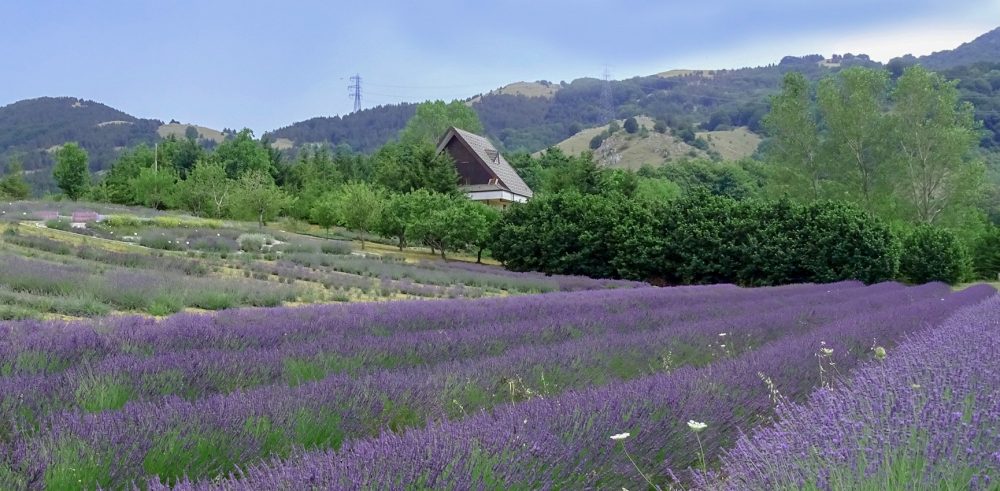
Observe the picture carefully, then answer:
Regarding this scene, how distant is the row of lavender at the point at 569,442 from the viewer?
181cm

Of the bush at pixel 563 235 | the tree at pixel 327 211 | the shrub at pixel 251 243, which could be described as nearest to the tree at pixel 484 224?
the bush at pixel 563 235

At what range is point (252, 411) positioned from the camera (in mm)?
2799

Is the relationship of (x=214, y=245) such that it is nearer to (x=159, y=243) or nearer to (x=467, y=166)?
(x=159, y=243)

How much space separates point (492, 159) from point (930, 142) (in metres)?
24.3

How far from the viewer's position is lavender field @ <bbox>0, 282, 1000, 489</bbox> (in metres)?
1.96

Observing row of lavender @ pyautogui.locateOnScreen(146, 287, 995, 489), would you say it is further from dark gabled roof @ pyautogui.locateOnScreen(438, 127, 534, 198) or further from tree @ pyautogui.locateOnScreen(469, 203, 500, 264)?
dark gabled roof @ pyautogui.locateOnScreen(438, 127, 534, 198)

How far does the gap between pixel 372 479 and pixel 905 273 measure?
29.2m

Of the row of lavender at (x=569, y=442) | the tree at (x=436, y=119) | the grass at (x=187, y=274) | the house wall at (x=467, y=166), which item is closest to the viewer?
the row of lavender at (x=569, y=442)

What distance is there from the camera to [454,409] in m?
3.46

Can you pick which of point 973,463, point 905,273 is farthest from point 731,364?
point 905,273

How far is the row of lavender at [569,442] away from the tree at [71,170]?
6009cm

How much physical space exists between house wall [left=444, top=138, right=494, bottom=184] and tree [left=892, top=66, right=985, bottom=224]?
22.2m

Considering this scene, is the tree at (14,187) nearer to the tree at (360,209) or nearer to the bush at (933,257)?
the tree at (360,209)

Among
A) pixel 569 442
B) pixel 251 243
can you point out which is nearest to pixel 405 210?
pixel 251 243
